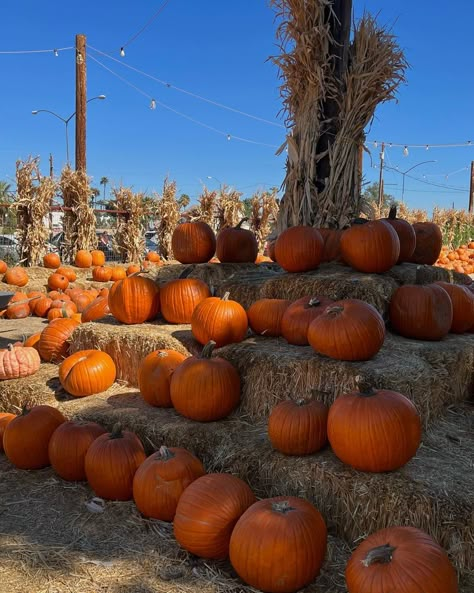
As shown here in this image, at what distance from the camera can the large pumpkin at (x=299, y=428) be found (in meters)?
2.62

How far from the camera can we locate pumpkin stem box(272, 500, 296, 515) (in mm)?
2182

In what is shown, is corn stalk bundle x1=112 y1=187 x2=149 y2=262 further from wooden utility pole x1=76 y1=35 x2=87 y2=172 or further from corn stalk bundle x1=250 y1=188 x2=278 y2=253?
corn stalk bundle x1=250 y1=188 x2=278 y2=253

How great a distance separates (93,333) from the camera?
4.10 meters

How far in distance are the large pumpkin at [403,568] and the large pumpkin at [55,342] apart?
327cm

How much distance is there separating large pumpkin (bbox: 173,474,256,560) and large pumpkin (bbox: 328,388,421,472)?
510 mm

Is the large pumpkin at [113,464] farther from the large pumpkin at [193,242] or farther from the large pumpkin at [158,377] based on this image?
the large pumpkin at [193,242]

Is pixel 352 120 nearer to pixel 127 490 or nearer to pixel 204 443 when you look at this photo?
pixel 204 443

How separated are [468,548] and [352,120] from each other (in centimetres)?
372

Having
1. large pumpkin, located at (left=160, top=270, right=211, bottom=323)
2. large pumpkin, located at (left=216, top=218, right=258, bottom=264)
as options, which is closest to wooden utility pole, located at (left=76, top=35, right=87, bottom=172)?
large pumpkin, located at (left=216, top=218, right=258, bottom=264)

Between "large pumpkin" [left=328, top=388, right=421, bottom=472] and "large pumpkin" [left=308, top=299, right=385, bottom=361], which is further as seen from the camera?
"large pumpkin" [left=308, top=299, right=385, bottom=361]

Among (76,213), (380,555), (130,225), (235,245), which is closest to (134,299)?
(235,245)

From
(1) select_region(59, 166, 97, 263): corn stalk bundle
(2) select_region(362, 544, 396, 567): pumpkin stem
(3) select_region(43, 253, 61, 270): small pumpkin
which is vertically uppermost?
(1) select_region(59, 166, 97, 263): corn stalk bundle

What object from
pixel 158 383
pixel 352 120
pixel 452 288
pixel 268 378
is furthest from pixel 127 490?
pixel 352 120

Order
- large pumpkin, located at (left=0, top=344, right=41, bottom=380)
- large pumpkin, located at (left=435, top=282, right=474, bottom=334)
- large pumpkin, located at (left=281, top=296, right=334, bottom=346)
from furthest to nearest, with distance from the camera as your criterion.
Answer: large pumpkin, located at (left=0, top=344, right=41, bottom=380), large pumpkin, located at (left=435, top=282, right=474, bottom=334), large pumpkin, located at (left=281, top=296, right=334, bottom=346)
